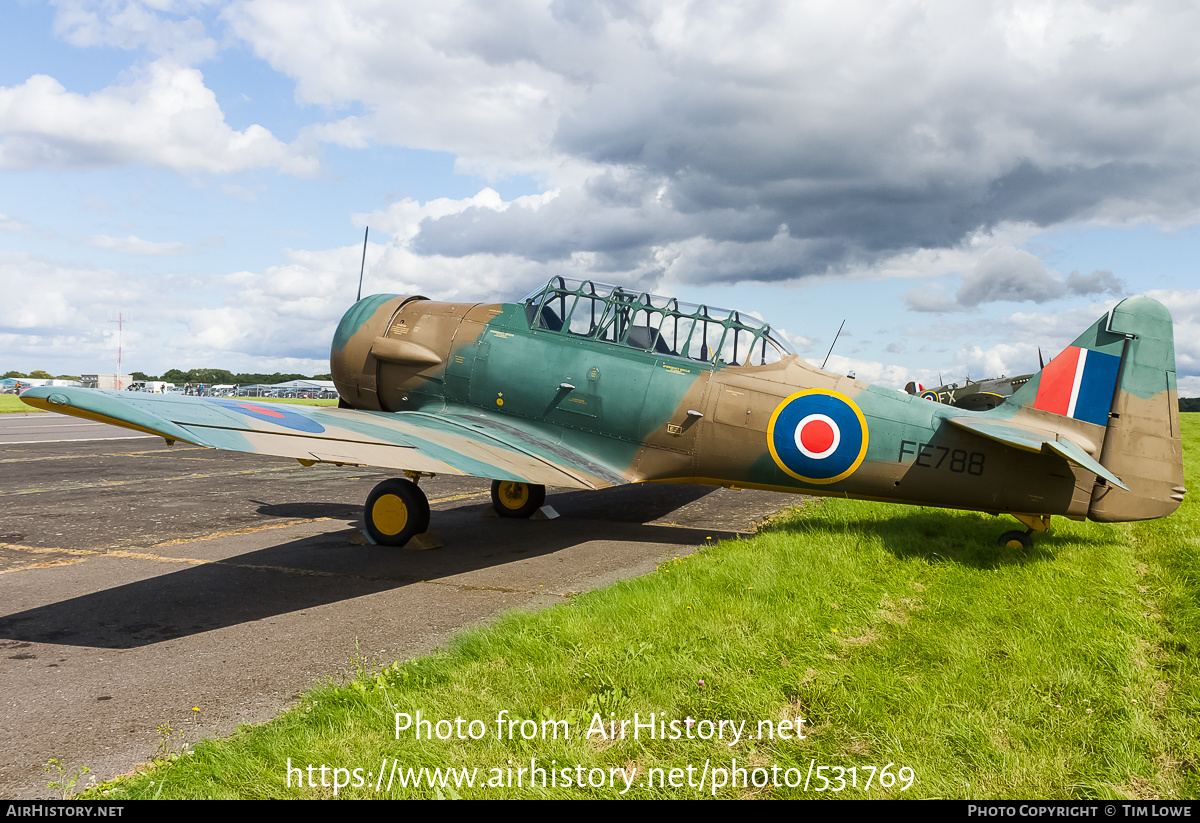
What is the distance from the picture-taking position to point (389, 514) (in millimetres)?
7809

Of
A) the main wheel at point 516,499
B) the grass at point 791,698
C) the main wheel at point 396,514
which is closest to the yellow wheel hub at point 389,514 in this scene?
the main wheel at point 396,514

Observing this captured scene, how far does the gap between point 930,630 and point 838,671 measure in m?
1.09

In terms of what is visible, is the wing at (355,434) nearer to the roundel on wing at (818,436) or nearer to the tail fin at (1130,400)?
the roundel on wing at (818,436)

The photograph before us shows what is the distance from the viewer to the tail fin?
6.92 m

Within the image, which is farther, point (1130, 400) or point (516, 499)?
point (516, 499)

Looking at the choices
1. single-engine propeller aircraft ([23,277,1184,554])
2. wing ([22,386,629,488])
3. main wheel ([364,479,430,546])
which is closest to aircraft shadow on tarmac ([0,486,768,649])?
main wheel ([364,479,430,546])

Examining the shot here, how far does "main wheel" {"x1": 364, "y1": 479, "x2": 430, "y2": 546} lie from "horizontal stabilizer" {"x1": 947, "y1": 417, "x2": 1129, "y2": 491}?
5882 mm

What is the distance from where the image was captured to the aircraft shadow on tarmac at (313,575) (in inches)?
207

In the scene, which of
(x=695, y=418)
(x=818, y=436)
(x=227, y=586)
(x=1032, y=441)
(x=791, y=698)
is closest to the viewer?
(x=791, y=698)

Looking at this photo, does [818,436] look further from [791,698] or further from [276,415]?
[276,415]

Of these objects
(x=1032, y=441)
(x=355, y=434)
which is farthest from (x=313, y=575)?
(x=1032, y=441)

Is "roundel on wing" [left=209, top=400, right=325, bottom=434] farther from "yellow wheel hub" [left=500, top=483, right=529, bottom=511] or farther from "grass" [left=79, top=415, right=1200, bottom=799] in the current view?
"yellow wheel hub" [left=500, top=483, right=529, bottom=511]

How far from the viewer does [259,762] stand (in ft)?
10.1

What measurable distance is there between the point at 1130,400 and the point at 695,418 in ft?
14.7
